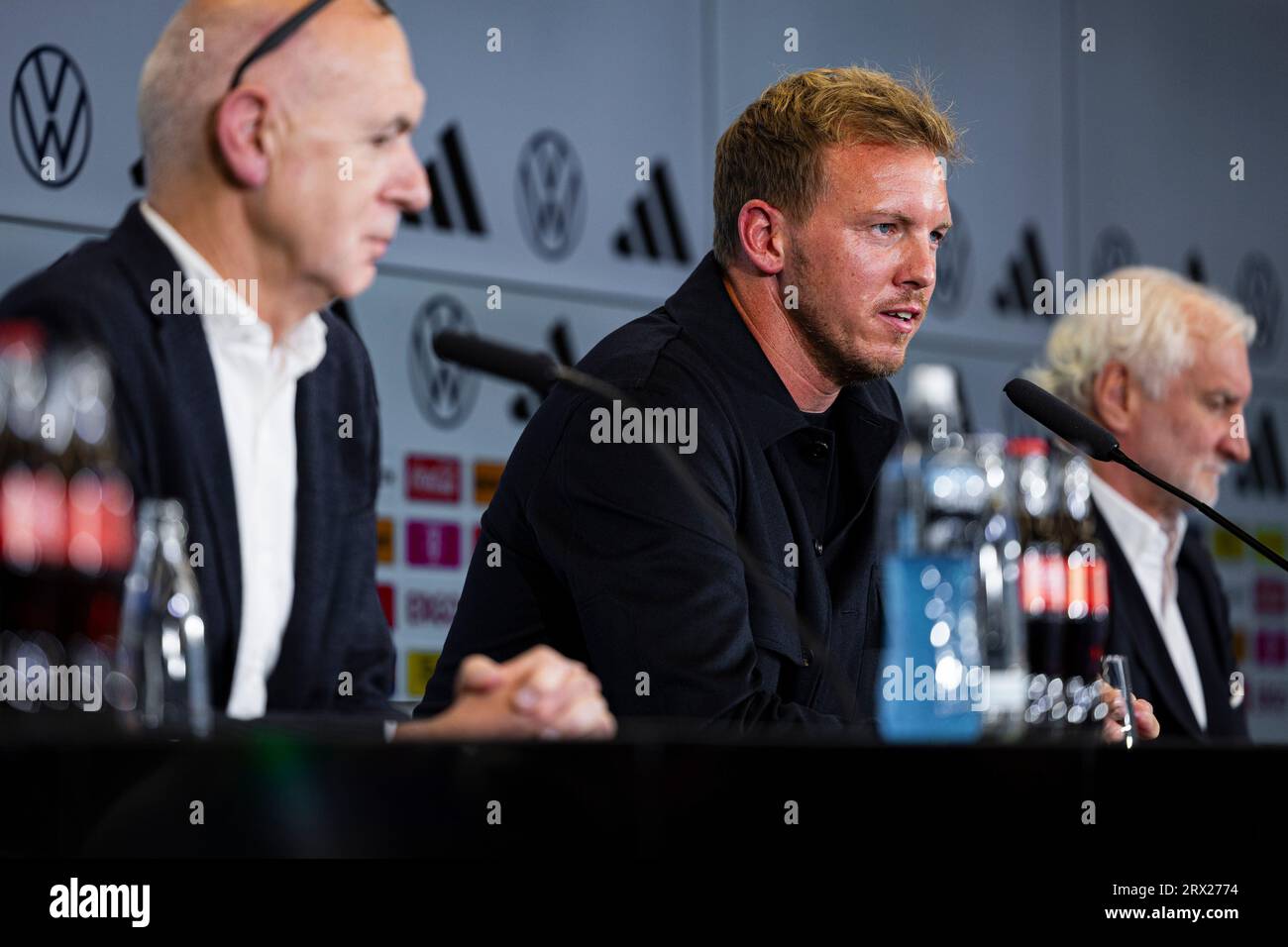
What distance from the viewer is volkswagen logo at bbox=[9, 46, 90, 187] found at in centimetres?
260

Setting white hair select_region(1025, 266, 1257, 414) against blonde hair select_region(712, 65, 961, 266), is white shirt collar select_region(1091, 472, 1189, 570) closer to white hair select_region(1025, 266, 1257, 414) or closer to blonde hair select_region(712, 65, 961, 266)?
white hair select_region(1025, 266, 1257, 414)

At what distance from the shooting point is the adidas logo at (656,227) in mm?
3631

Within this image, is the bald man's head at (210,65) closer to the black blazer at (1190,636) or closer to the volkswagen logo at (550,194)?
the black blazer at (1190,636)

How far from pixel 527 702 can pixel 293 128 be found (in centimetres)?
85

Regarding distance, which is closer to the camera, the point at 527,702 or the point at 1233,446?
the point at 527,702

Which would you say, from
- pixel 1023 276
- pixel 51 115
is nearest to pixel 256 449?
pixel 51 115

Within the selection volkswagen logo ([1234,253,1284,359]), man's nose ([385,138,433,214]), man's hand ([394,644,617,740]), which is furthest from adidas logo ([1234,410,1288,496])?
man's hand ([394,644,617,740])

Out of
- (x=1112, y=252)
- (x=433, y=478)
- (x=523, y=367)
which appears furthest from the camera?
(x=1112, y=252)

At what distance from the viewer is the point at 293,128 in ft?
6.19

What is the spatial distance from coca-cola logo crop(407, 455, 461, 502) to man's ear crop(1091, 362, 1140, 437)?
45.3 inches

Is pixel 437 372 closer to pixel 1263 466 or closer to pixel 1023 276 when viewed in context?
pixel 1023 276
